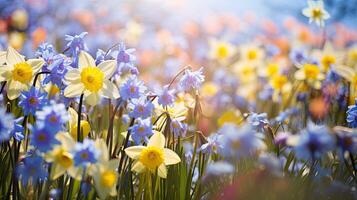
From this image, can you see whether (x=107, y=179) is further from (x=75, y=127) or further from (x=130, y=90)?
(x=75, y=127)

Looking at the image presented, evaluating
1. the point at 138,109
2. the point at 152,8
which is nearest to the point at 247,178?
the point at 138,109

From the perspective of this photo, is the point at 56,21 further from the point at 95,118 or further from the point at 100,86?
the point at 100,86

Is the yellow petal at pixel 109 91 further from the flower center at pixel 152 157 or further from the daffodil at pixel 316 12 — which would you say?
the daffodil at pixel 316 12

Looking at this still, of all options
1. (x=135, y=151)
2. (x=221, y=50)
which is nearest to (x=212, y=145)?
(x=135, y=151)

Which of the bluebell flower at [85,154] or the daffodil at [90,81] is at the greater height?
the daffodil at [90,81]

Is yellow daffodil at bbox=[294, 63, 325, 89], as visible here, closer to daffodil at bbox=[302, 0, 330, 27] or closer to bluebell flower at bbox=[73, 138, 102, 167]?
daffodil at bbox=[302, 0, 330, 27]

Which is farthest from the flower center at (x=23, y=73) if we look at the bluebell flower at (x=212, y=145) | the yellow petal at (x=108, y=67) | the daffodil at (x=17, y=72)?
the bluebell flower at (x=212, y=145)
